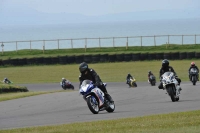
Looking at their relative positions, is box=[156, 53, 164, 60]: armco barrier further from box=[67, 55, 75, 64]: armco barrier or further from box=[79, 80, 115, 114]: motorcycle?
box=[79, 80, 115, 114]: motorcycle

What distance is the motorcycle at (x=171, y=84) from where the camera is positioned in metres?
20.1

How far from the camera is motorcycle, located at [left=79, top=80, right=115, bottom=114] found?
54.2ft

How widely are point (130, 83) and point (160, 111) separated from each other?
18.4 meters

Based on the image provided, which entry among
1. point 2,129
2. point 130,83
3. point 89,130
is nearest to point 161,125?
point 89,130

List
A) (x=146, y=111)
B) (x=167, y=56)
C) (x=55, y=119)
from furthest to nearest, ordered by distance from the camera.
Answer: (x=167, y=56) < (x=146, y=111) < (x=55, y=119)

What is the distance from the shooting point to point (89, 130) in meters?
12.7

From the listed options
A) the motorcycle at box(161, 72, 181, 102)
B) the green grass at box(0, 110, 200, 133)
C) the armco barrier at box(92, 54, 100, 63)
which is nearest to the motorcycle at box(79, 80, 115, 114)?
the green grass at box(0, 110, 200, 133)

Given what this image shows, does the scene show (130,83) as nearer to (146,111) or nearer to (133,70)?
(133,70)

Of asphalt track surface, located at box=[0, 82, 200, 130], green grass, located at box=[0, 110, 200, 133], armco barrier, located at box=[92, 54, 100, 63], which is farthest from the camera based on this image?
armco barrier, located at box=[92, 54, 100, 63]

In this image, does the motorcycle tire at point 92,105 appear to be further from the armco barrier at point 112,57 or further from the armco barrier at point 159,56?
the armco barrier at point 112,57

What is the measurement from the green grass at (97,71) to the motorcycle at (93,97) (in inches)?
971

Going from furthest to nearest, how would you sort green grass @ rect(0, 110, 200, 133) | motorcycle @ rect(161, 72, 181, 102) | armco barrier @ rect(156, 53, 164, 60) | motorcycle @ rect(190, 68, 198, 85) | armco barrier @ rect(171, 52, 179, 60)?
1. armco barrier @ rect(156, 53, 164, 60)
2. armco barrier @ rect(171, 52, 179, 60)
3. motorcycle @ rect(190, 68, 198, 85)
4. motorcycle @ rect(161, 72, 181, 102)
5. green grass @ rect(0, 110, 200, 133)

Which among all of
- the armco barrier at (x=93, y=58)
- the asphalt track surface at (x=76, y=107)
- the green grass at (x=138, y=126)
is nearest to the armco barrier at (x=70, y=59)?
the armco barrier at (x=93, y=58)

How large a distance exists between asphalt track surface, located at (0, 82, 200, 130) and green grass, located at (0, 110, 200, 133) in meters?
1.21
